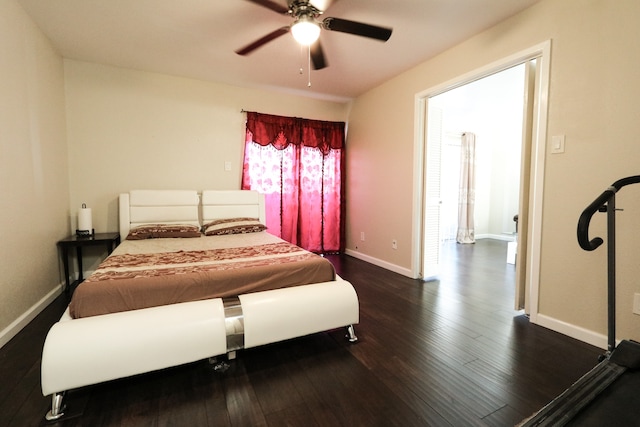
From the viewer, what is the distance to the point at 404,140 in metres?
3.59

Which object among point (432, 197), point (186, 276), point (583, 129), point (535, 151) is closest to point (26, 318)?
point (186, 276)

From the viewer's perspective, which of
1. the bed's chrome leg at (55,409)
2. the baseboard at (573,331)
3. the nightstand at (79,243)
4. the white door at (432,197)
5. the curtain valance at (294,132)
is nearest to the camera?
the bed's chrome leg at (55,409)

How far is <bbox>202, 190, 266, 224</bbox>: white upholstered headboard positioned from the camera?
3.72 meters

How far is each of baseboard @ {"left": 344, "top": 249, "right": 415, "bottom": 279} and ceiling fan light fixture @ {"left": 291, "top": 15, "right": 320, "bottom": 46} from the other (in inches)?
109

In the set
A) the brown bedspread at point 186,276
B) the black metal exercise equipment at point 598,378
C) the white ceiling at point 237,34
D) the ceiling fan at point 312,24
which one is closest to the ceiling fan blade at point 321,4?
the ceiling fan at point 312,24

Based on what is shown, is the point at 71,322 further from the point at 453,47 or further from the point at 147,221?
the point at 453,47

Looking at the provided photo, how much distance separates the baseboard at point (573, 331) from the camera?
6.46 feet

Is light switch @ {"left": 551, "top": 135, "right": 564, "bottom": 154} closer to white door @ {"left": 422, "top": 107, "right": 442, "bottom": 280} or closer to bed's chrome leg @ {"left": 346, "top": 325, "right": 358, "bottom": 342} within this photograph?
white door @ {"left": 422, "top": 107, "right": 442, "bottom": 280}

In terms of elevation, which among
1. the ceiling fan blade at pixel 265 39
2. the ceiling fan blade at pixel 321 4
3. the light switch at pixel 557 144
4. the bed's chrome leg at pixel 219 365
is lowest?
the bed's chrome leg at pixel 219 365

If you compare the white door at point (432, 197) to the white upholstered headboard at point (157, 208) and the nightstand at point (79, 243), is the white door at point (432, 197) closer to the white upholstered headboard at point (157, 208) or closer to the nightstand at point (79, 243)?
the white upholstered headboard at point (157, 208)

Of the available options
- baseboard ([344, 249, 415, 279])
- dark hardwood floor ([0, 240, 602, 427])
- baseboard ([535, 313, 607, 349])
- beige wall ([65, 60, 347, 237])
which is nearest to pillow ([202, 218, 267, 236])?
beige wall ([65, 60, 347, 237])

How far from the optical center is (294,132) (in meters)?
4.43

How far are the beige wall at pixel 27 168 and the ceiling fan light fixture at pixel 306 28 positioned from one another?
2.08 m

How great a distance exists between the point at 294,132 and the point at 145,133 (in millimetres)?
1989
